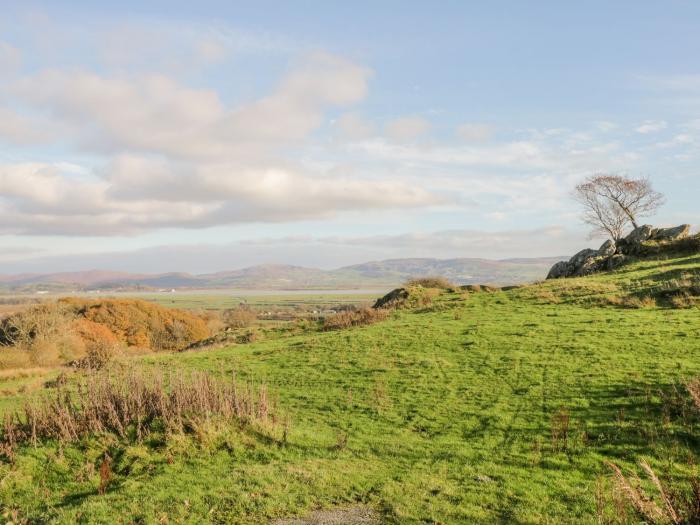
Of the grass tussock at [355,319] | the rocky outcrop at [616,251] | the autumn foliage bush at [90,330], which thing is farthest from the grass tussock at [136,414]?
the rocky outcrop at [616,251]

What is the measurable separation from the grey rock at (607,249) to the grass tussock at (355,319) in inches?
1164

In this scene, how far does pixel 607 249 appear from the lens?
5509 centimetres

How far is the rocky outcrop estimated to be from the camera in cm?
5144

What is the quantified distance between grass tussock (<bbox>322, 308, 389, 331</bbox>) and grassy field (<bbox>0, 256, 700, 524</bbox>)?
13341 millimetres

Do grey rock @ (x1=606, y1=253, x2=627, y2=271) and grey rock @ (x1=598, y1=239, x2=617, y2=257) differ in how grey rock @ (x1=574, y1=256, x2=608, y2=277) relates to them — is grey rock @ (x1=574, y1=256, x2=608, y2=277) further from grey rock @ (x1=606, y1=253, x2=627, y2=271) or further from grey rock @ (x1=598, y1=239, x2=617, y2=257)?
grey rock @ (x1=598, y1=239, x2=617, y2=257)

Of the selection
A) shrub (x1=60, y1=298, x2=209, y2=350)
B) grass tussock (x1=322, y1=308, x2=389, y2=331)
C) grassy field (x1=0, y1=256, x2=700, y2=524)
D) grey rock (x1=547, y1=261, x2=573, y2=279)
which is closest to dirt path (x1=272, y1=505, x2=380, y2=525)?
grassy field (x1=0, y1=256, x2=700, y2=524)

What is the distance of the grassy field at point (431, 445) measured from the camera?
10078mm

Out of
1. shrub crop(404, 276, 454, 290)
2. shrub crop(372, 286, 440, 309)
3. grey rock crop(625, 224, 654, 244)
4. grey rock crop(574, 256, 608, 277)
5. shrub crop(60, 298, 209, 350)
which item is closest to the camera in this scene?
shrub crop(372, 286, 440, 309)

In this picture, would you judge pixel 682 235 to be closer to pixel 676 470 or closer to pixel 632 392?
pixel 632 392

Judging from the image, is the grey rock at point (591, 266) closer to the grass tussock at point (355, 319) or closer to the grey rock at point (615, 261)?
the grey rock at point (615, 261)

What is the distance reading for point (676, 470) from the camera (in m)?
11.3

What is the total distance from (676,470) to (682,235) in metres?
51.4

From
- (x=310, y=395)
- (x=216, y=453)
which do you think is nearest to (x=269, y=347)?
(x=310, y=395)

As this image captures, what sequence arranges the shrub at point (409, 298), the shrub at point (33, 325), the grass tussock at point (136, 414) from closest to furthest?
the grass tussock at point (136, 414) < the shrub at point (409, 298) < the shrub at point (33, 325)
